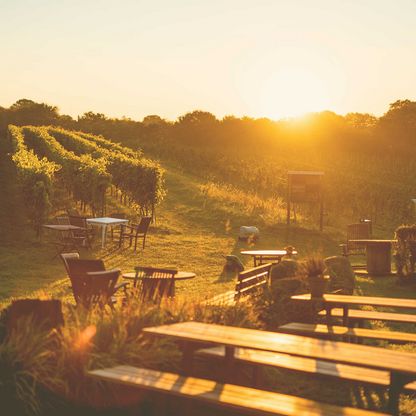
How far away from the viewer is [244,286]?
9805 mm

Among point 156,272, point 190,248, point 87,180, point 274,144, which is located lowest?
point 190,248

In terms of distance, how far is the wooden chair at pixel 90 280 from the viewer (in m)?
8.44

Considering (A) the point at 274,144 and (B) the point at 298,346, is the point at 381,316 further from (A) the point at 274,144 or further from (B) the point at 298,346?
(A) the point at 274,144

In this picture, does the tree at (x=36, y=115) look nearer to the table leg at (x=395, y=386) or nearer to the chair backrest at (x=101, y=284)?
the chair backrest at (x=101, y=284)

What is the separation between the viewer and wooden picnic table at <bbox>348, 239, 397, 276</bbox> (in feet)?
56.1

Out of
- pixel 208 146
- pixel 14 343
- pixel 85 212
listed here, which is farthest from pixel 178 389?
pixel 208 146

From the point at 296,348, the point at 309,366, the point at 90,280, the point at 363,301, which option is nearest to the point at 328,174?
the point at 363,301

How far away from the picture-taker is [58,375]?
235 inches

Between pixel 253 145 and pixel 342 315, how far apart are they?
61.6 m

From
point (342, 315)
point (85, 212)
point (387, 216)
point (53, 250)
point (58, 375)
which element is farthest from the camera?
point (387, 216)

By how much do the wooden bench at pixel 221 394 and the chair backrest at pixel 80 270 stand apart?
10.9ft

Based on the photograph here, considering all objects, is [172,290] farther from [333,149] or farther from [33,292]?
[333,149]

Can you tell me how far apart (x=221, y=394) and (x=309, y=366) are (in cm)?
99

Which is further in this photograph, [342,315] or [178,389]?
[342,315]
